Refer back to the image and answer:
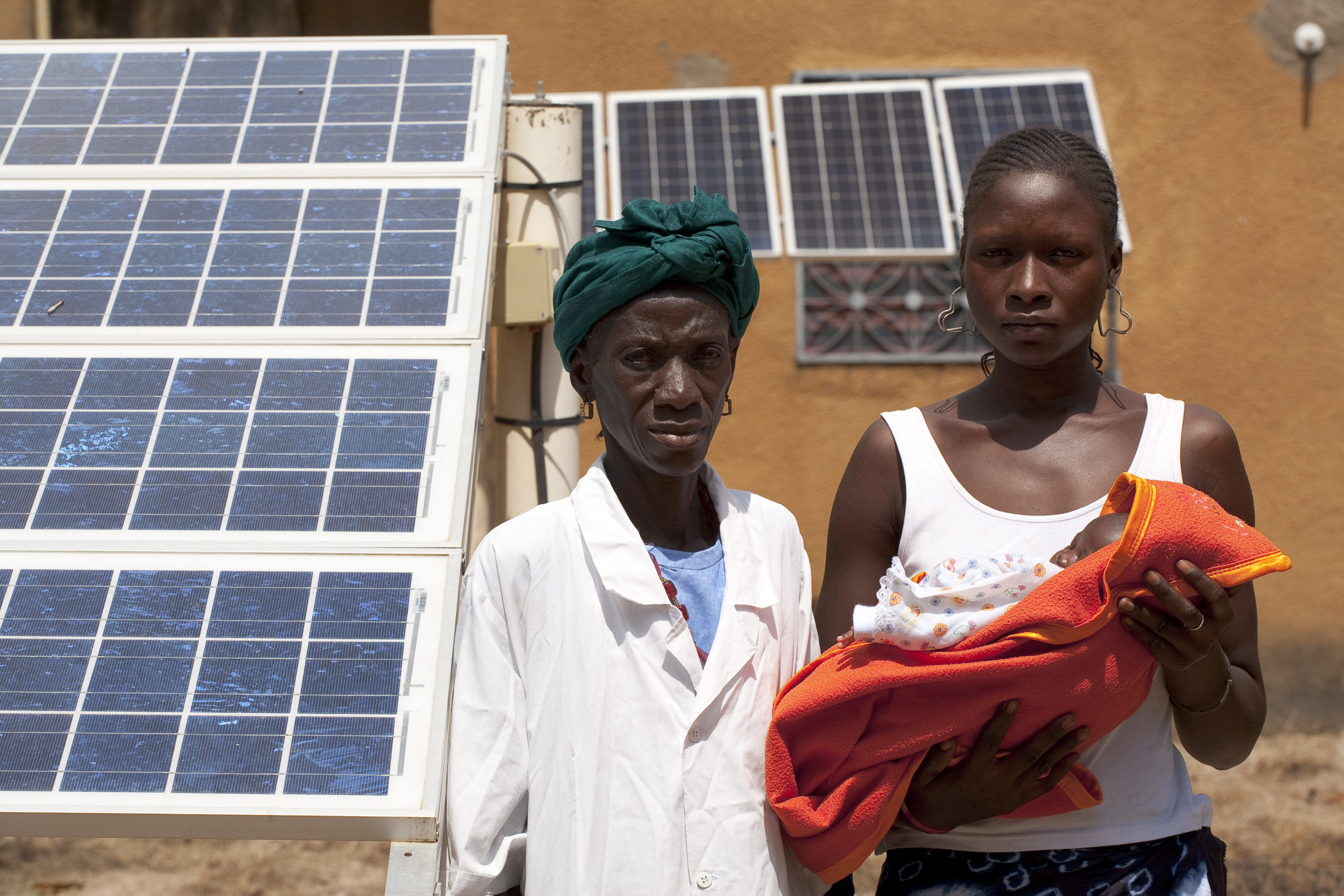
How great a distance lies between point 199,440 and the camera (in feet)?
8.11

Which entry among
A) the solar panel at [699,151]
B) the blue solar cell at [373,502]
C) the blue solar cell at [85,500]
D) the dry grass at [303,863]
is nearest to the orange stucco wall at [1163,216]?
the solar panel at [699,151]

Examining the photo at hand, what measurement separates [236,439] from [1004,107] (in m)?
4.61

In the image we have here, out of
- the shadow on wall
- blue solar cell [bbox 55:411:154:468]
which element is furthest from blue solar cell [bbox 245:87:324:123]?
the shadow on wall

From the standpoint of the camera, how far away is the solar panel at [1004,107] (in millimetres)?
5762

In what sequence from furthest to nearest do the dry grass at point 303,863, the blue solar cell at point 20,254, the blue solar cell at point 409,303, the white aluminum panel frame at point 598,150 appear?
1. the white aluminum panel frame at point 598,150
2. the dry grass at point 303,863
3. the blue solar cell at point 20,254
4. the blue solar cell at point 409,303

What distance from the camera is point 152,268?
112 inches

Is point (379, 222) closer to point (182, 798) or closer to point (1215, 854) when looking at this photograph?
point (182, 798)

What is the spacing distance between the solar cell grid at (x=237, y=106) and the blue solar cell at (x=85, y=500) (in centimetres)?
106

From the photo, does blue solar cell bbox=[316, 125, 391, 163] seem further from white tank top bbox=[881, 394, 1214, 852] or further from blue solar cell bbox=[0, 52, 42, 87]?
white tank top bbox=[881, 394, 1214, 852]

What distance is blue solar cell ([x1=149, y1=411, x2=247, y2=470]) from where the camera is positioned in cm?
243

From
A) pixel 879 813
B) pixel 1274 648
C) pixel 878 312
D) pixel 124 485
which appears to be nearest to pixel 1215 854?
pixel 879 813

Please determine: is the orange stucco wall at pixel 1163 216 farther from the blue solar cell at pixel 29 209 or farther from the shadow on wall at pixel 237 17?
the blue solar cell at pixel 29 209

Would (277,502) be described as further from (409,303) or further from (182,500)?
(409,303)

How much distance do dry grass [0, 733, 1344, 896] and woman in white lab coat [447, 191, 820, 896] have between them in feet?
11.6
